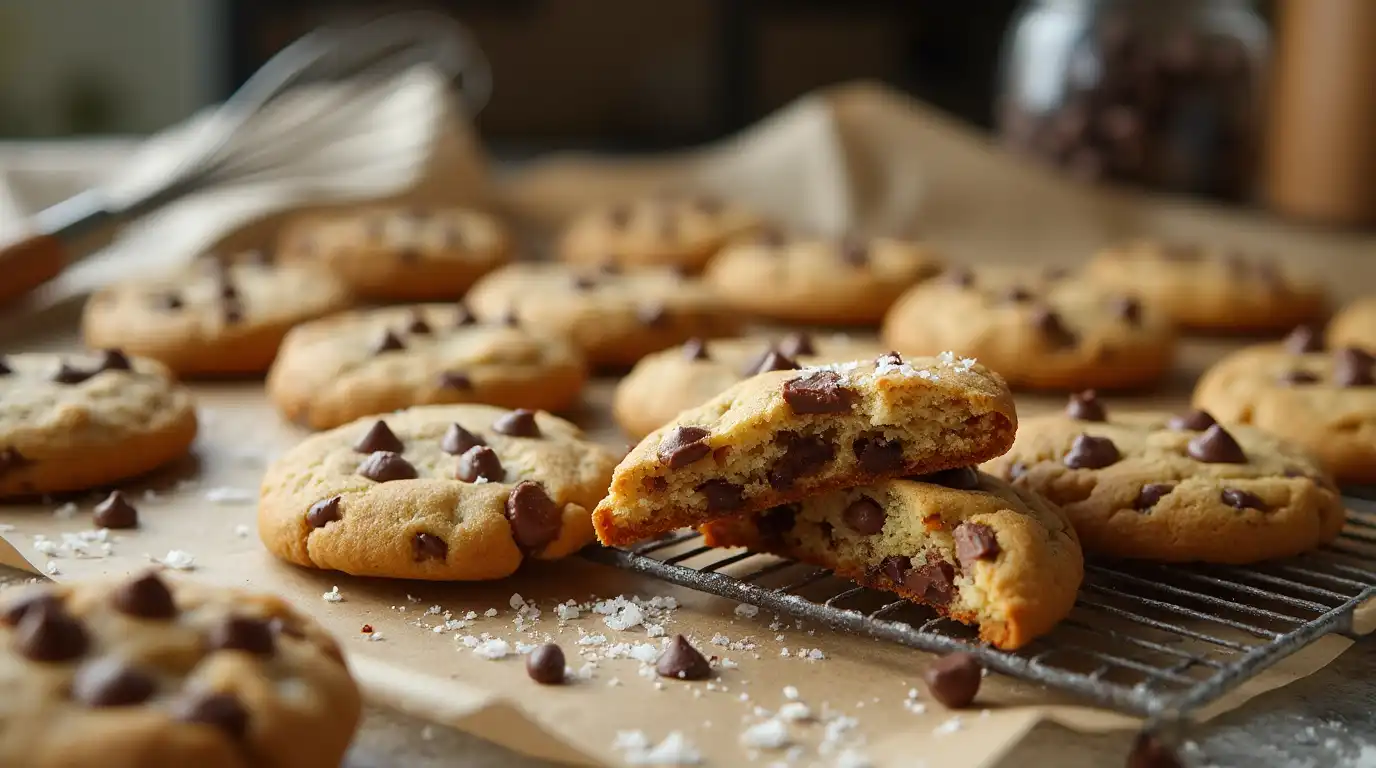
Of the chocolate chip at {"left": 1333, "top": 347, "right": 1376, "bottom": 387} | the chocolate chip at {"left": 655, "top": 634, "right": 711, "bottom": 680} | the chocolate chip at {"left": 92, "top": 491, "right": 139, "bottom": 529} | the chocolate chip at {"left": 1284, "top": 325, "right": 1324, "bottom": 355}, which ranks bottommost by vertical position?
the chocolate chip at {"left": 92, "top": 491, "right": 139, "bottom": 529}

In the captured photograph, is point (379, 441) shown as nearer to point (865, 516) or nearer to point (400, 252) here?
point (865, 516)

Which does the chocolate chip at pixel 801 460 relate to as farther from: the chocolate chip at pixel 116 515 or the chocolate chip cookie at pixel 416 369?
the chocolate chip at pixel 116 515

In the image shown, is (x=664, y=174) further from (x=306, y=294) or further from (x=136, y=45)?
(x=136, y=45)

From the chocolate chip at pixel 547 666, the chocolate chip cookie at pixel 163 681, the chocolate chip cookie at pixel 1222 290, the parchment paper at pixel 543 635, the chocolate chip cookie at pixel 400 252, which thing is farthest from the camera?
the chocolate chip cookie at pixel 400 252

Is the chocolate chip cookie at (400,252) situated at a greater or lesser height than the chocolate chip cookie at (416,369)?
lesser

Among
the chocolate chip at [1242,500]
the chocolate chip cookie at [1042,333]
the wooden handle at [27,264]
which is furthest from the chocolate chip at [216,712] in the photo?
the wooden handle at [27,264]

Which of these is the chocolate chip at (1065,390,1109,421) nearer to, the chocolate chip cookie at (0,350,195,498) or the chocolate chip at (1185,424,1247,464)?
the chocolate chip at (1185,424,1247,464)

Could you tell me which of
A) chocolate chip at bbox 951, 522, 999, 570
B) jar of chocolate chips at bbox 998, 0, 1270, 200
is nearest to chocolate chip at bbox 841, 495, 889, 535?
chocolate chip at bbox 951, 522, 999, 570

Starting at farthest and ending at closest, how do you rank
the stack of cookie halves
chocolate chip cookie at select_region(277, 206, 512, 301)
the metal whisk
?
chocolate chip cookie at select_region(277, 206, 512, 301)
the metal whisk
the stack of cookie halves
